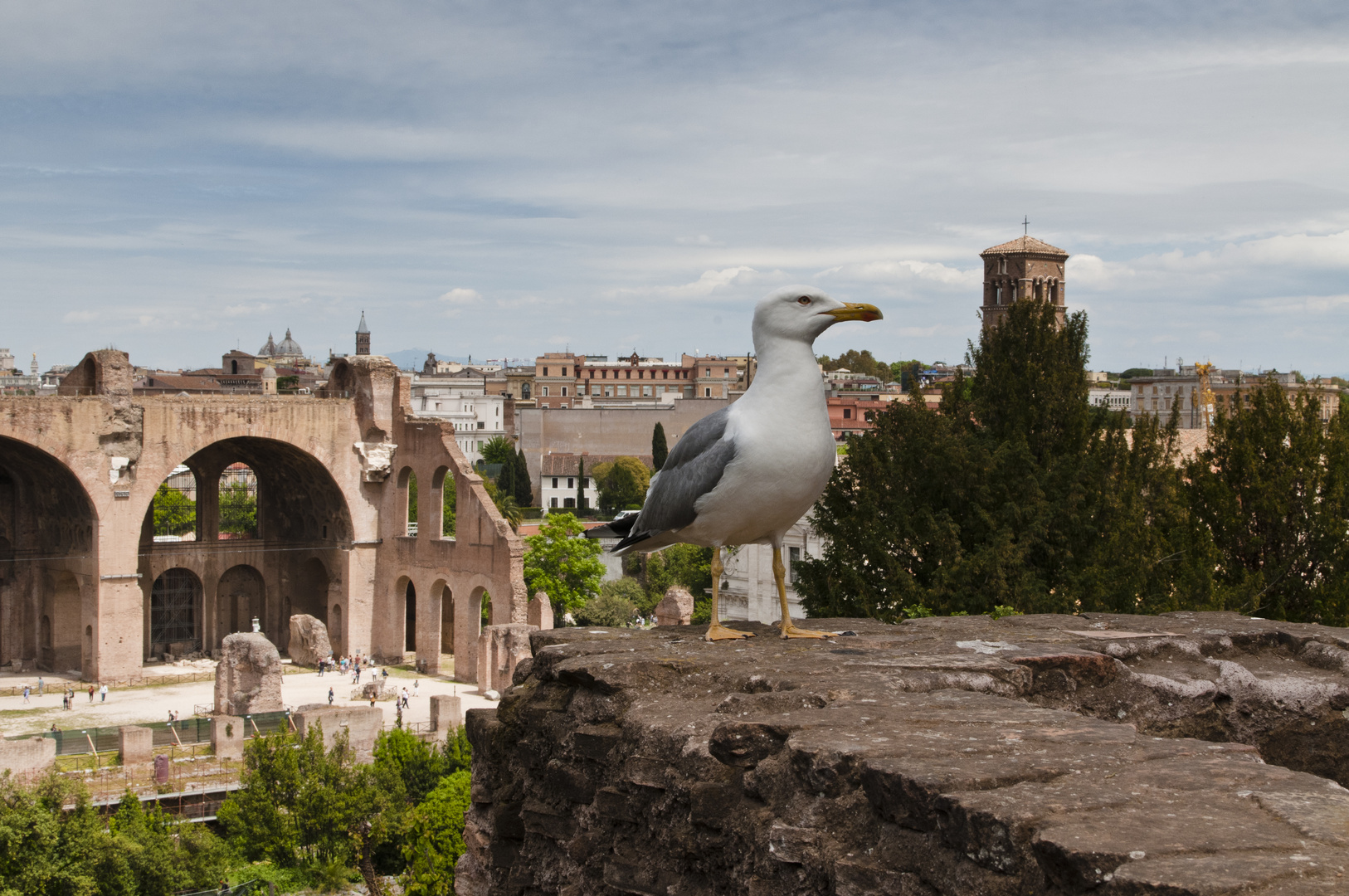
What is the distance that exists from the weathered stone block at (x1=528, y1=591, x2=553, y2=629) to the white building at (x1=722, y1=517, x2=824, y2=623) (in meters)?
4.31

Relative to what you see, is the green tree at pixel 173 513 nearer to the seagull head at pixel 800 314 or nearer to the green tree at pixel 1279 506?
the green tree at pixel 1279 506

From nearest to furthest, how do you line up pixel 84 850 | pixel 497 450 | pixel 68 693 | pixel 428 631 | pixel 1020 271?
pixel 84 850
pixel 68 693
pixel 428 631
pixel 1020 271
pixel 497 450

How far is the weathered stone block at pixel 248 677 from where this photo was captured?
27.4 meters

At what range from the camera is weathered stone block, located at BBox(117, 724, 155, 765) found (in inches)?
905

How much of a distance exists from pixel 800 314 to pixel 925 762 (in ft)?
8.64

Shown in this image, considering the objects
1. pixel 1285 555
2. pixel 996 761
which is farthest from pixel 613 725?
pixel 1285 555

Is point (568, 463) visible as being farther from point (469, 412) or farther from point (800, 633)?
point (800, 633)

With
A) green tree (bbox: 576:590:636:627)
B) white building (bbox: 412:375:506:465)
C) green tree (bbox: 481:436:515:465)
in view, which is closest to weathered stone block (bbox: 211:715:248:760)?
green tree (bbox: 576:590:636:627)

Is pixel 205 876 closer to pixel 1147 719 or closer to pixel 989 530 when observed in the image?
pixel 989 530

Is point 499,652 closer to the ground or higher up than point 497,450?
closer to the ground

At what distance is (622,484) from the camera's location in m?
71.2

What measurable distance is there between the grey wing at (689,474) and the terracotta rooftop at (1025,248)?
66535 millimetres

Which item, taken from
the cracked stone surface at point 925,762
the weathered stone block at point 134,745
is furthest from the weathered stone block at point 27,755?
the cracked stone surface at point 925,762

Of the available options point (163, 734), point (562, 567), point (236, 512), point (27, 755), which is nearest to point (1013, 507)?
point (27, 755)
